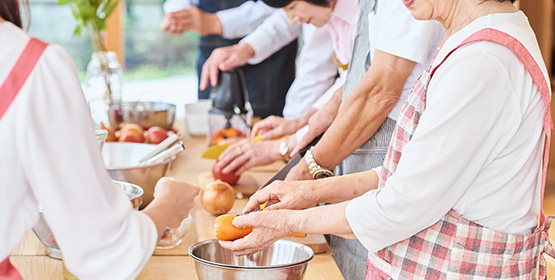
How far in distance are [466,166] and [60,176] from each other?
58cm

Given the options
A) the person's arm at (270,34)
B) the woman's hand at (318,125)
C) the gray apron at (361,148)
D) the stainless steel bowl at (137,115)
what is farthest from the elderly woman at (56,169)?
→ the person's arm at (270,34)

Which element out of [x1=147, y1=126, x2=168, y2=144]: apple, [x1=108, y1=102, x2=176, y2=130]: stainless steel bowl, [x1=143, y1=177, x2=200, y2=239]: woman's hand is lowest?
[x1=108, y1=102, x2=176, y2=130]: stainless steel bowl

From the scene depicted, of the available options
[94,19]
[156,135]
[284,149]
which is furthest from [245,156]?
[94,19]

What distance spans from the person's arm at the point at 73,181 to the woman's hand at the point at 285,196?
48 centimetres

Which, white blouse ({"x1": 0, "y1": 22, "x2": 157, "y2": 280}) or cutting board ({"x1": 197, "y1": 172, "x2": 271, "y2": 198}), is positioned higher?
white blouse ({"x1": 0, "y1": 22, "x2": 157, "y2": 280})

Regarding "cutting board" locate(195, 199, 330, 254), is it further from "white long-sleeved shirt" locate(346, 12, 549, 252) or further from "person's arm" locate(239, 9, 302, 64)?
"person's arm" locate(239, 9, 302, 64)

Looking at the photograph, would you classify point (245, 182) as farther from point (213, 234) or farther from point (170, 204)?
point (170, 204)

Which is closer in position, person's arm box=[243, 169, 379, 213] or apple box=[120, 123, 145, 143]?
person's arm box=[243, 169, 379, 213]

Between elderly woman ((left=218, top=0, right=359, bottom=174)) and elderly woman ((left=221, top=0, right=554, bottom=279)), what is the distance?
0.81m

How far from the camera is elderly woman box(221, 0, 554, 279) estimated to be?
1017 mm

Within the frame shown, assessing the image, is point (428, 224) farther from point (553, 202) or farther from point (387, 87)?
point (553, 202)

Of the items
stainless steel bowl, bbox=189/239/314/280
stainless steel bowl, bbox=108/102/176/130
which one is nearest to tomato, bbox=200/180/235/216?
stainless steel bowl, bbox=189/239/314/280

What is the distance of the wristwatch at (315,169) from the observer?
5.58 ft

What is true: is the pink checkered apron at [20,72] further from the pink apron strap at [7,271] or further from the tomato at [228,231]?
the tomato at [228,231]
